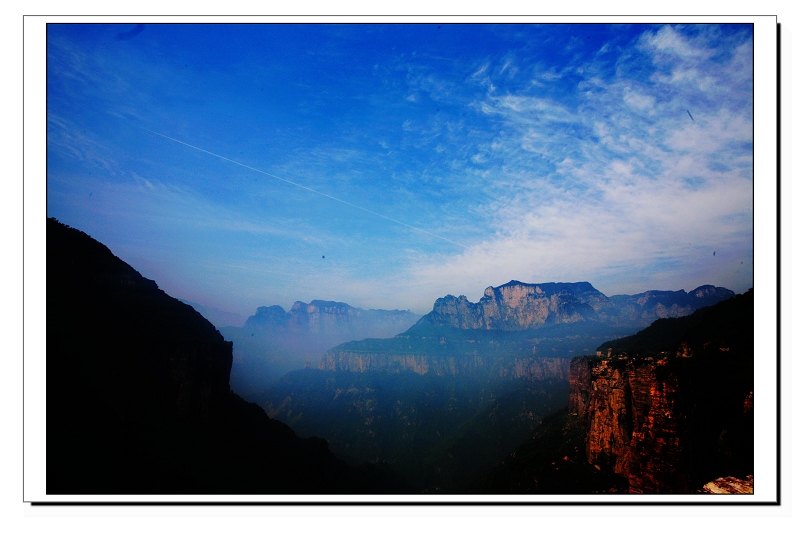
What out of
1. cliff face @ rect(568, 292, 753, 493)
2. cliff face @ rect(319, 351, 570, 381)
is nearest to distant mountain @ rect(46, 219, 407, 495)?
cliff face @ rect(568, 292, 753, 493)

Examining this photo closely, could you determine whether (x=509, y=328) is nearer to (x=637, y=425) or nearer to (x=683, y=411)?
(x=637, y=425)

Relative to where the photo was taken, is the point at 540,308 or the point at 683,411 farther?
the point at 540,308

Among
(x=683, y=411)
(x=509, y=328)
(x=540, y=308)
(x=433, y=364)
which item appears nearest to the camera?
(x=683, y=411)

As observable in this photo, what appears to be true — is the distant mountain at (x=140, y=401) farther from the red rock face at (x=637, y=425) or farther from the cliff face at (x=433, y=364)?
the cliff face at (x=433, y=364)

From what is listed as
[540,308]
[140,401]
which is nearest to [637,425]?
[140,401]
